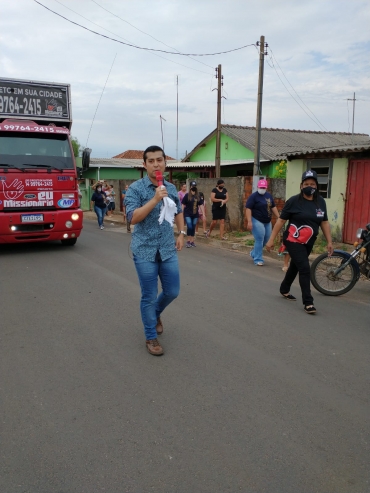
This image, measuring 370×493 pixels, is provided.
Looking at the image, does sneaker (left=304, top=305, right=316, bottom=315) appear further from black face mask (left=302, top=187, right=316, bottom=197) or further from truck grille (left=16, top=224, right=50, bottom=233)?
truck grille (left=16, top=224, right=50, bottom=233)

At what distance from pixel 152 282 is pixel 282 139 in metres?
23.1

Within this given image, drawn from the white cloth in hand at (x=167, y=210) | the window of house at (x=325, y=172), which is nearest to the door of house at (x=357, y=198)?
the window of house at (x=325, y=172)

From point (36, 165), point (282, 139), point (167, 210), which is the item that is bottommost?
point (167, 210)

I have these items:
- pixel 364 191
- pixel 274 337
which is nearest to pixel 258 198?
pixel 364 191

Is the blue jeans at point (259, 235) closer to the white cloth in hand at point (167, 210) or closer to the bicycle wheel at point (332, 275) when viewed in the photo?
the bicycle wheel at point (332, 275)

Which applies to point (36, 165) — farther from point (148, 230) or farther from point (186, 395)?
point (186, 395)

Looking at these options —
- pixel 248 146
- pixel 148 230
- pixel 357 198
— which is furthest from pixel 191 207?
pixel 248 146

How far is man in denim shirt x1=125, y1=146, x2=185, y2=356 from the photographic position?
3760 mm

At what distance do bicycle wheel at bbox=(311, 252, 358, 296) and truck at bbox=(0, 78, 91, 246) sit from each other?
18.3 feet

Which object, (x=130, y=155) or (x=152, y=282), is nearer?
(x=152, y=282)

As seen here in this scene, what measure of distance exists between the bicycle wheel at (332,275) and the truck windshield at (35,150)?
5829 mm

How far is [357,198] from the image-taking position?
1011cm

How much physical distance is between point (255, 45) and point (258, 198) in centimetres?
705

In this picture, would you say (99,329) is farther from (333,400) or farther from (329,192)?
(329,192)
